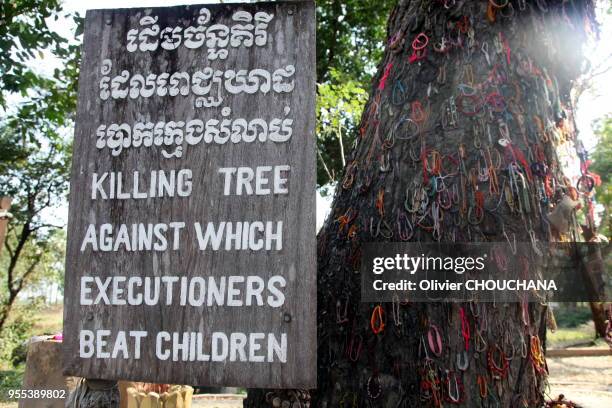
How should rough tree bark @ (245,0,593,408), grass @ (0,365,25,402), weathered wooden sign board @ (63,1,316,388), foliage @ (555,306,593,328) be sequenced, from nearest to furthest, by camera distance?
weathered wooden sign board @ (63,1,316,388) < rough tree bark @ (245,0,593,408) < grass @ (0,365,25,402) < foliage @ (555,306,593,328)

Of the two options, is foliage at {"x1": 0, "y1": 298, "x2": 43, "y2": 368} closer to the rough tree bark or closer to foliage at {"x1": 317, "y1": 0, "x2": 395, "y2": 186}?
foliage at {"x1": 317, "y1": 0, "x2": 395, "y2": 186}

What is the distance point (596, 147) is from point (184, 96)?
20867 millimetres

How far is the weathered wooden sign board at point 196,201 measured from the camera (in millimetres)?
2211

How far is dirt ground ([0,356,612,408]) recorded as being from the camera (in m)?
6.63

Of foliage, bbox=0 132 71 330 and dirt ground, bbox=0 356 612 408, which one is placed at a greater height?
foliage, bbox=0 132 71 330

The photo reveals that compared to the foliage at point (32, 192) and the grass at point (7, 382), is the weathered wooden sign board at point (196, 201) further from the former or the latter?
the foliage at point (32, 192)

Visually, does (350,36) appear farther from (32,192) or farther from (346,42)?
(32,192)

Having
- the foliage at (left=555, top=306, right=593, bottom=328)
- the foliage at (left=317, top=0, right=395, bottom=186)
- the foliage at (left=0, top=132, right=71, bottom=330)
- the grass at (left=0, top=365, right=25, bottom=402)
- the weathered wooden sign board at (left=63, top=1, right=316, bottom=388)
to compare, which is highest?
the foliage at (left=317, top=0, right=395, bottom=186)

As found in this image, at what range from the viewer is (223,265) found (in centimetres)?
225

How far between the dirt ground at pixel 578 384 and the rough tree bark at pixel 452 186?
3.89 feet

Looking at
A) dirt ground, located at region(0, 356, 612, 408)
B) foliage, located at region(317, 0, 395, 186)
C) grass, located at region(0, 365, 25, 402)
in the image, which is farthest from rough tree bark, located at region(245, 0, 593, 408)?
foliage, located at region(317, 0, 395, 186)

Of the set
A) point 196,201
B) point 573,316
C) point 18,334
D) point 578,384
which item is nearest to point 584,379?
point 578,384

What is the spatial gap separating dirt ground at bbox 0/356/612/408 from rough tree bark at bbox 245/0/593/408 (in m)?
1.18

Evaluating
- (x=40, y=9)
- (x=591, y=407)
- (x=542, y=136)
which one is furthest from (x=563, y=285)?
(x=40, y=9)
